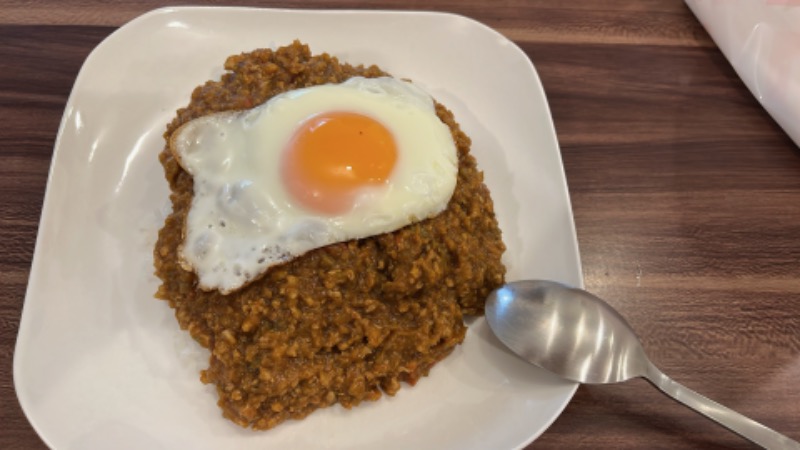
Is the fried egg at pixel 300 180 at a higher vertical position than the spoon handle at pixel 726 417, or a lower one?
higher

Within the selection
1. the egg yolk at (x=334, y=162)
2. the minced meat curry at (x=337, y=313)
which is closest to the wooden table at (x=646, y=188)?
the minced meat curry at (x=337, y=313)

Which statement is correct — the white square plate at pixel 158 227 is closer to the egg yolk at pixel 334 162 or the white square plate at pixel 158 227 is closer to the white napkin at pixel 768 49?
the egg yolk at pixel 334 162

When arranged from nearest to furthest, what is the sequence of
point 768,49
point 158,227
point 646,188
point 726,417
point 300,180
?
point 726,417
point 300,180
point 158,227
point 646,188
point 768,49

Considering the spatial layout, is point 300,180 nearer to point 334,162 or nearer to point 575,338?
point 334,162

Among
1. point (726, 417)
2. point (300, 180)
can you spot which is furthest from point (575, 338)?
point (300, 180)

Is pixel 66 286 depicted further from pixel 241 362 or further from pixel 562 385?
pixel 562 385

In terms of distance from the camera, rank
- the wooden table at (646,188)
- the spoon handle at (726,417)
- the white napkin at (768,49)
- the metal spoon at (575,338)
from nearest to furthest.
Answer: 1. the spoon handle at (726,417)
2. the metal spoon at (575,338)
3. the wooden table at (646,188)
4. the white napkin at (768,49)

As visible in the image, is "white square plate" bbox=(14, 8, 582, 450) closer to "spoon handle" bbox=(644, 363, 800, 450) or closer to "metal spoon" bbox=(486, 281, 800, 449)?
"metal spoon" bbox=(486, 281, 800, 449)
